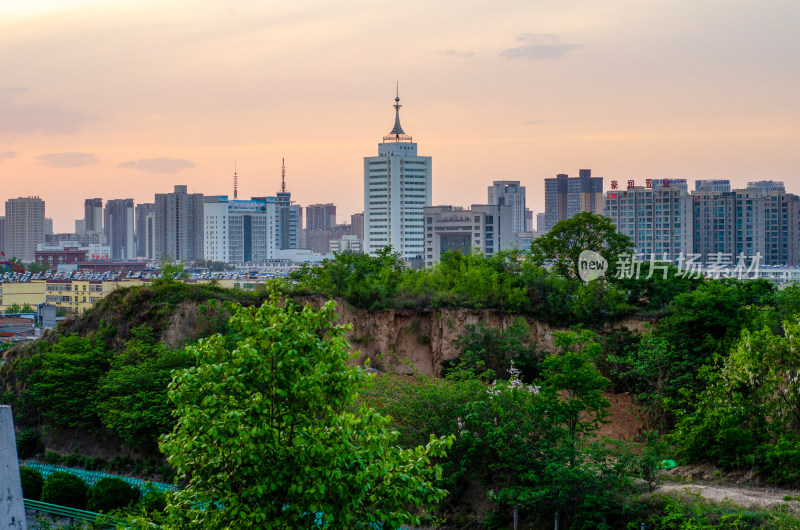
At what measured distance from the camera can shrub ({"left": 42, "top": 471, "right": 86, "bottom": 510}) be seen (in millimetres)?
21094

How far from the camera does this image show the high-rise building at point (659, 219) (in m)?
124

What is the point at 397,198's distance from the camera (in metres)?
159

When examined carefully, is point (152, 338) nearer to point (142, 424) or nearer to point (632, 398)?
point (142, 424)

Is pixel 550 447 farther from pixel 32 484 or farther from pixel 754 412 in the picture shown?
pixel 32 484

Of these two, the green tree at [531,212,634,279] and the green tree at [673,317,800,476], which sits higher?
the green tree at [531,212,634,279]

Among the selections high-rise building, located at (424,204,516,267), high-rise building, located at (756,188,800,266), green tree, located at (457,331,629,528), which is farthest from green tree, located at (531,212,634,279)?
high-rise building, located at (424,204,516,267)

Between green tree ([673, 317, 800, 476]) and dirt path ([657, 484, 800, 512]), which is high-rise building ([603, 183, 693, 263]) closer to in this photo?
green tree ([673, 317, 800, 476])

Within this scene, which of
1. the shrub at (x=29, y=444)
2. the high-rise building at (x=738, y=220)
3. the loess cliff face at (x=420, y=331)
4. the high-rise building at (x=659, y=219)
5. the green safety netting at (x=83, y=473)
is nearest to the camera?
the green safety netting at (x=83, y=473)

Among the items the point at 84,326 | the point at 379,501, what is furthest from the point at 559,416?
the point at 84,326

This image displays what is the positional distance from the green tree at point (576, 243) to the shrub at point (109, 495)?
2003cm

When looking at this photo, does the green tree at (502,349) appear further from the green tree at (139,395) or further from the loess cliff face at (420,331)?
the green tree at (139,395)

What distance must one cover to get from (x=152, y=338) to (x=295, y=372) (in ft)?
65.1

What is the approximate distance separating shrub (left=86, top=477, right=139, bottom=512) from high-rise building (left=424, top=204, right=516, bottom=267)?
12530 centimetres

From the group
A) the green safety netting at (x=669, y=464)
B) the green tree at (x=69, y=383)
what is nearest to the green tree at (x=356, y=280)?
the green tree at (x=69, y=383)
